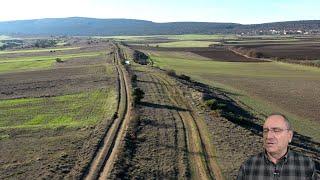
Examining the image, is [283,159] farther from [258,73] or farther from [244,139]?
[258,73]

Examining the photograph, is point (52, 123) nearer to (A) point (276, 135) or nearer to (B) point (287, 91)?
(A) point (276, 135)

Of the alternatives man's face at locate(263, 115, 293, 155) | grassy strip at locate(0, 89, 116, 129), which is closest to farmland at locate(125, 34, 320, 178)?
grassy strip at locate(0, 89, 116, 129)

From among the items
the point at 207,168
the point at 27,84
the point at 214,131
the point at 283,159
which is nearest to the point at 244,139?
the point at 214,131

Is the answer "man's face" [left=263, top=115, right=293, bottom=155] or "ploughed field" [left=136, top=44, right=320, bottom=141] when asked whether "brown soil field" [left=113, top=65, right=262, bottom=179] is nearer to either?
"ploughed field" [left=136, top=44, right=320, bottom=141]

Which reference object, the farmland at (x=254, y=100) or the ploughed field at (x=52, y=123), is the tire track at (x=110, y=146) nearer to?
the ploughed field at (x=52, y=123)

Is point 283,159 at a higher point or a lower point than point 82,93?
higher

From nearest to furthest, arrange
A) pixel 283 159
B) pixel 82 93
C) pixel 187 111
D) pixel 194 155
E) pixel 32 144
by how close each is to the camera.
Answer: pixel 283 159 → pixel 194 155 → pixel 32 144 → pixel 187 111 → pixel 82 93

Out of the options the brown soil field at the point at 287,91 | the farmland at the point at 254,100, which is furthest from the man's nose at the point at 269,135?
the brown soil field at the point at 287,91
